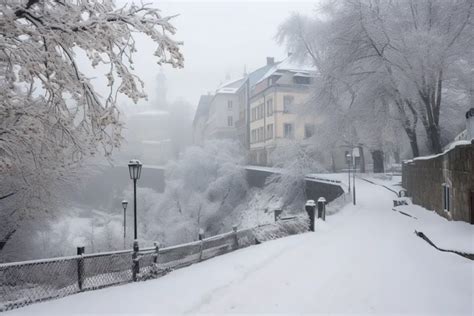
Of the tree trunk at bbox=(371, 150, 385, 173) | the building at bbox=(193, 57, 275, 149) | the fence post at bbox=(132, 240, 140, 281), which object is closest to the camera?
the fence post at bbox=(132, 240, 140, 281)

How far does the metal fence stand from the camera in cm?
812

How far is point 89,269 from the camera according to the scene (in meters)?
9.20

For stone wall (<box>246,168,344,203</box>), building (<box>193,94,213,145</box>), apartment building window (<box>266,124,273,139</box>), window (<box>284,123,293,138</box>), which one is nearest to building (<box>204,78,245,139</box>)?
building (<box>193,94,213,145</box>)

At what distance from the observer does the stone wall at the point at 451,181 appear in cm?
1048

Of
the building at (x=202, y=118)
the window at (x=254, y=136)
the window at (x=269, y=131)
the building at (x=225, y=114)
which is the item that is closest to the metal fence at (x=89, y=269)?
the window at (x=269, y=131)

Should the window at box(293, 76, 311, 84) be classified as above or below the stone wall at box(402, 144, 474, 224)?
above

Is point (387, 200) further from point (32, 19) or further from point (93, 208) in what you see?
point (93, 208)

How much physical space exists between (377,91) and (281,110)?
27.3m

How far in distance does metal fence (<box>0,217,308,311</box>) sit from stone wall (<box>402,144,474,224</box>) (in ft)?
22.5

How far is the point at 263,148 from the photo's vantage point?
178 ft

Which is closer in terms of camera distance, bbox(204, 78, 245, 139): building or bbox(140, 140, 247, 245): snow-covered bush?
bbox(140, 140, 247, 245): snow-covered bush

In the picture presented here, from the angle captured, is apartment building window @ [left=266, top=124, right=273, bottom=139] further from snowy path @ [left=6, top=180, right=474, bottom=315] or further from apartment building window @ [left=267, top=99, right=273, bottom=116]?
snowy path @ [left=6, top=180, right=474, bottom=315]

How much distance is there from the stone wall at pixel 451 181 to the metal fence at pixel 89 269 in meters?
6.86

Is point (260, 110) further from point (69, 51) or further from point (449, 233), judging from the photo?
point (69, 51)
